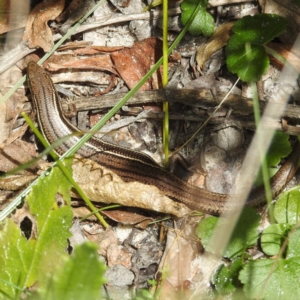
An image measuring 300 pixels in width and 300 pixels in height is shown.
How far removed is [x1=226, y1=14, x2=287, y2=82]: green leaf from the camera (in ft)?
11.7

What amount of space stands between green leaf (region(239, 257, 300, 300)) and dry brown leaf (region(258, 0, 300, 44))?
68.7 inches

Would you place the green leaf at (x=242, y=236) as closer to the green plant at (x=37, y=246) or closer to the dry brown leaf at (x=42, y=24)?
the green plant at (x=37, y=246)

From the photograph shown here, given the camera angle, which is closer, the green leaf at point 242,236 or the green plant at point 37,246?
the green plant at point 37,246

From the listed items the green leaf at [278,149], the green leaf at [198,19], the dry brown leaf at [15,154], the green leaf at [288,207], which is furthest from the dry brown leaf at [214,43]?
the dry brown leaf at [15,154]

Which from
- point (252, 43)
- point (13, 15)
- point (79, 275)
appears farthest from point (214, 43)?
point (79, 275)

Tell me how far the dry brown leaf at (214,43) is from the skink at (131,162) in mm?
925

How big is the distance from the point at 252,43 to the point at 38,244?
6.92 ft

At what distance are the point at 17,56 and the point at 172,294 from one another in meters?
2.32

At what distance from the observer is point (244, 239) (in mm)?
3281

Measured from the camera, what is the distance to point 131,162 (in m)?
3.85

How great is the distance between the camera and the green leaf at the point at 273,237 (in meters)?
3.28

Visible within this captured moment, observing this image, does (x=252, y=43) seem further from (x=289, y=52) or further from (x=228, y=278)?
(x=228, y=278)

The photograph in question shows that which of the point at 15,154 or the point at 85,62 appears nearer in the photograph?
the point at 15,154

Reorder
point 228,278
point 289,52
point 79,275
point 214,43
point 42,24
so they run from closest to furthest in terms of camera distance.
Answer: point 79,275, point 228,278, point 289,52, point 214,43, point 42,24
